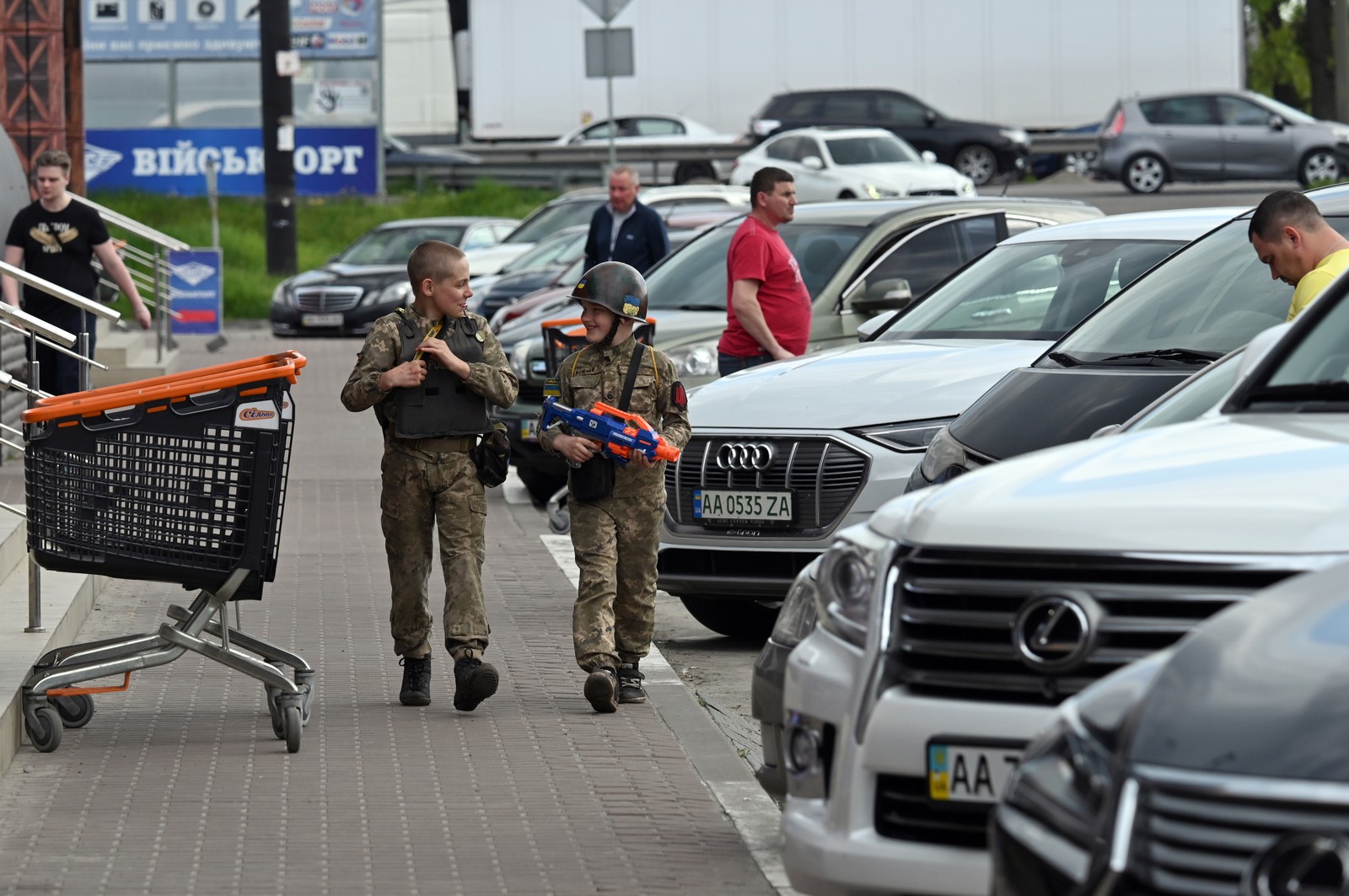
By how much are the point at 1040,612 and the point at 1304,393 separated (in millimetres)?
1155

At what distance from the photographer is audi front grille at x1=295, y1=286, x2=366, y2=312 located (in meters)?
25.8

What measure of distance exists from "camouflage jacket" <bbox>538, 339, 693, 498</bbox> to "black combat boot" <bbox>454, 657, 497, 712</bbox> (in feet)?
2.41

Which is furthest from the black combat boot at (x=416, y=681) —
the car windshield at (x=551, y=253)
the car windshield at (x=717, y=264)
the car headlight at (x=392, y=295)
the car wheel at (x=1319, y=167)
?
the car wheel at (x=1319, y=167)

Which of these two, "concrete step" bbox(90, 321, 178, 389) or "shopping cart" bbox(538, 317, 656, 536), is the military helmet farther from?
"concrete step" bbox(90, 321, 178, 389)

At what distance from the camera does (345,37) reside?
121 ft

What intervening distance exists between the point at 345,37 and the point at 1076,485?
113 ft

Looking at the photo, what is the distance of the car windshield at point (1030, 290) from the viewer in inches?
357

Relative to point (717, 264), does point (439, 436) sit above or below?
below

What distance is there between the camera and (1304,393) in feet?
15.3

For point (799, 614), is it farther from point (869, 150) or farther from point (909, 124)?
point (909, 124)

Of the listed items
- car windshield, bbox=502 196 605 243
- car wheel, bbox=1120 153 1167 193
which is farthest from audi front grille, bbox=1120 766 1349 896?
car wheel, bbox=1120 153 1167 193

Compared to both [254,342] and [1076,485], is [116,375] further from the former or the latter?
[1076,485]

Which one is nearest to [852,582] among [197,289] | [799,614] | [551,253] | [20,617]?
[799,614]

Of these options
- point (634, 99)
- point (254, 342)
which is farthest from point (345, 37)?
point (254, 342)
